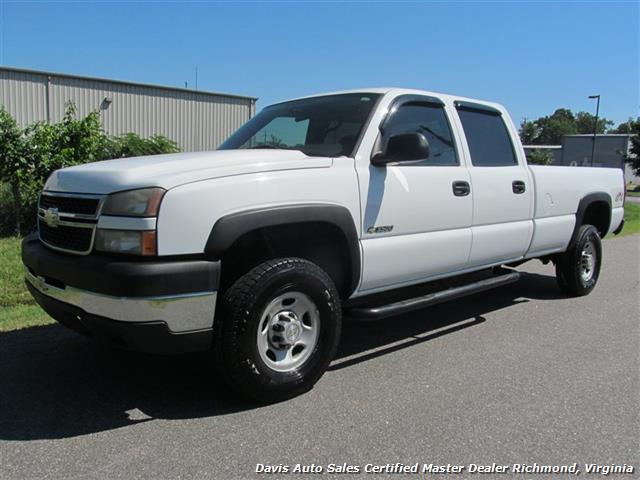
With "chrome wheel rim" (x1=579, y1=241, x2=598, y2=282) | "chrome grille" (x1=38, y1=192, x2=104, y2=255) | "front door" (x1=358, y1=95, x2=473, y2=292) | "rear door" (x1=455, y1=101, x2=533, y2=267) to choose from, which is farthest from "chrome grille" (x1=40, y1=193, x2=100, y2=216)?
"chrome wheel rim" (x1=579, y1=241, x2=598, y2=282)

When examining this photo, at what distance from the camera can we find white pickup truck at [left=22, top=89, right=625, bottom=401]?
3.06 meters

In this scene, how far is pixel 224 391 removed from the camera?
3.71 metres

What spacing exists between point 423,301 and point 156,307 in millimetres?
2184

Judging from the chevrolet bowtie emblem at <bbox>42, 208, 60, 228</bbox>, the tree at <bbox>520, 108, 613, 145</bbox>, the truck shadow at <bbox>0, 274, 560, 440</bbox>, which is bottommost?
the truck shadow at <bbox>0, 274, 560, 440</bbox>

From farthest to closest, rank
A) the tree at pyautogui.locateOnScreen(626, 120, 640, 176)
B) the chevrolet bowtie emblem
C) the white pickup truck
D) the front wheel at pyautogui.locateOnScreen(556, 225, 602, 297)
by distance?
the tree at pyautogui.locateOnScreen(626, 120, 640, 176), the front wheel at pyautogui.locateOnScreen(556, 225, 602, 297), the chevrolet bowtie emblem, the white pickup truck

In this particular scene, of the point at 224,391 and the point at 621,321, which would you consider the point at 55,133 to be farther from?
the point at 621,321

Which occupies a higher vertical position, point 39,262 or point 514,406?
point 39,262

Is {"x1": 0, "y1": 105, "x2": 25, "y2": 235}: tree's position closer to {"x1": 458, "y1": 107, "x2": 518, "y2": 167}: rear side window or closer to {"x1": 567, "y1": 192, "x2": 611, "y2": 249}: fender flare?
{"x1": 458, "y1": 107, "x2": 518, "y2": 167}: rear side window

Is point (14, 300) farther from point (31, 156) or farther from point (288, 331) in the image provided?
point (31, 156)

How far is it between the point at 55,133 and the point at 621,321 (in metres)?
9.14

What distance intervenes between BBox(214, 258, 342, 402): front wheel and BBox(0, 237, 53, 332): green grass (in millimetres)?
2672

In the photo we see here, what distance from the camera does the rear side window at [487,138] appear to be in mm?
5062

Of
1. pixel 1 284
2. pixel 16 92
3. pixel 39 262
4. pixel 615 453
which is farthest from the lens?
pixel 16 92

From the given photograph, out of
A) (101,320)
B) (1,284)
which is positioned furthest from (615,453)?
(1,284)
